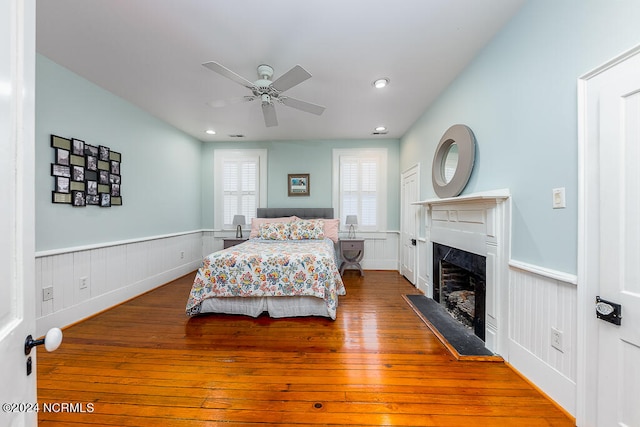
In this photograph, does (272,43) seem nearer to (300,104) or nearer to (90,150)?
(300,104)

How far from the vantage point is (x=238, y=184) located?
5.04 metres

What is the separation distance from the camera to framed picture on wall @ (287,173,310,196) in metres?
4.97

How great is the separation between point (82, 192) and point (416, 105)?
4.21 meters

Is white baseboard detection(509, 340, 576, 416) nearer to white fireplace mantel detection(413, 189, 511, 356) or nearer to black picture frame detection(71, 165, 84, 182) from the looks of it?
white fireplace mantel detection(413, 189, 511, 356)

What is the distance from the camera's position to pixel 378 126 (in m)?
4.16

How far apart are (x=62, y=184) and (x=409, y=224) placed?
4550 millimetres

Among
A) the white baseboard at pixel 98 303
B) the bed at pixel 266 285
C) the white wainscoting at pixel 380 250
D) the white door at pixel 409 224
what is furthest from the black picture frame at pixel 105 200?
the white door at pixel 409 224

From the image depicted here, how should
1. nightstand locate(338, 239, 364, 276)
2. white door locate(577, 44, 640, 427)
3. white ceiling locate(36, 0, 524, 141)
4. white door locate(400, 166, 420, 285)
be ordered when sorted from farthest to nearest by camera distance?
nightstand locate(338, 239, 364, 276) → white door locate(400, 166, 420, 285) → white ceiling locate(36, 0, 524, 141) → white door locate(577, 44, 640, 427)

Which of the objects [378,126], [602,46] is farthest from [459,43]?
[378,126]

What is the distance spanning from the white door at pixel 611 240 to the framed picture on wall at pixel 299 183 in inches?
158

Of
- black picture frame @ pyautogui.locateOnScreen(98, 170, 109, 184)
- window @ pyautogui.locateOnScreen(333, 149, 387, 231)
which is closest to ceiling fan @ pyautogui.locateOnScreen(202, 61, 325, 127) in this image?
black picture frame @ pyautogui.locateOnScreen(98, 170, 109, 184)

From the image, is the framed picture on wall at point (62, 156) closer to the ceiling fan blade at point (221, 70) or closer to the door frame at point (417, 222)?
the ceiling fan blade at point (221, 70)

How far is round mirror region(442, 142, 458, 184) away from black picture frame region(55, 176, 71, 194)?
13.4ft

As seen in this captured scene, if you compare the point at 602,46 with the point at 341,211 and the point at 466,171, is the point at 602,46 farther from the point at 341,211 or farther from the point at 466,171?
the point at 341,211
